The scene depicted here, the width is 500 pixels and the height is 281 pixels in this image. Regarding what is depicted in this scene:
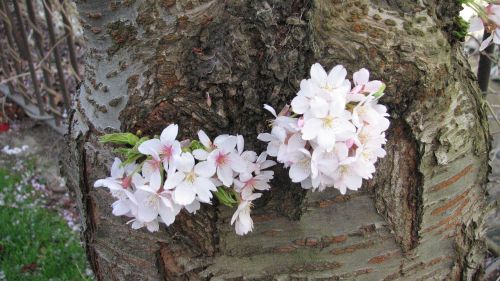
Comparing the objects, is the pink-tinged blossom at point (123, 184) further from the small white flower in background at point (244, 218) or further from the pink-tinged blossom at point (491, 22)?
the pink-tinged blossom at point (491, 22)

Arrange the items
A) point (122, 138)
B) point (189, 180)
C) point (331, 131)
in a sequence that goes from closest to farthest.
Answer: point (331, 131) → point (189, 180) → point (122, 138)

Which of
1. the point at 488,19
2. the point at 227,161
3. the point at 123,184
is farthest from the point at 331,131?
the point at 488,19

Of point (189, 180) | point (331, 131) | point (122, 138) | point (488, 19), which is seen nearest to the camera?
point (331, 131)

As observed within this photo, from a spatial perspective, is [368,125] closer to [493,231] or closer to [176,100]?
[176,100]

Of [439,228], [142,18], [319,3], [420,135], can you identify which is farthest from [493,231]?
[142,18]

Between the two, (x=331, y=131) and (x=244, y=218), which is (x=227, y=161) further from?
(x=331, y=131)

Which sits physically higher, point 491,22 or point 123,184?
point 491,22

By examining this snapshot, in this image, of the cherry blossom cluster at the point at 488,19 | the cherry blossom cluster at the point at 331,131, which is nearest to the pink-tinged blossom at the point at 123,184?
the cherry blossom cluster at the point at 331,131
